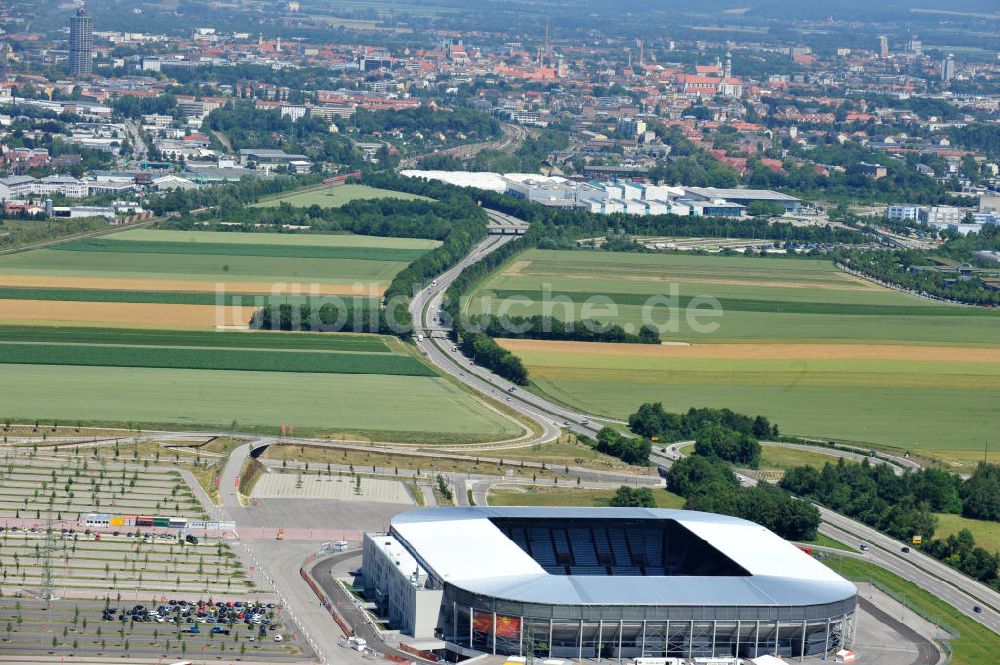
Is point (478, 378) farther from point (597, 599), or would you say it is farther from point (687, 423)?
point (597, 599)

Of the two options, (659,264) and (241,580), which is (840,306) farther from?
(241,580)

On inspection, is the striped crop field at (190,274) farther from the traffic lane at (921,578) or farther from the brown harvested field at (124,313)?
the traffic lane at (921,578)

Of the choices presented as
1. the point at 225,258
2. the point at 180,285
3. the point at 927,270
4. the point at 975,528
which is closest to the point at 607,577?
the point at 975,528

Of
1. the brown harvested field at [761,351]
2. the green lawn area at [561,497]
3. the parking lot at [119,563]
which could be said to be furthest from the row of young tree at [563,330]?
the parking lot at [119,563]

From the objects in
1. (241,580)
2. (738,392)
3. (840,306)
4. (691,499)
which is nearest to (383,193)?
(840,306)

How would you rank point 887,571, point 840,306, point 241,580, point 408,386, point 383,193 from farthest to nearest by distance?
point 383,193, point 840,306, point 408,386, point 887,571, point 241,580

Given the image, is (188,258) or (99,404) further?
(188,258)

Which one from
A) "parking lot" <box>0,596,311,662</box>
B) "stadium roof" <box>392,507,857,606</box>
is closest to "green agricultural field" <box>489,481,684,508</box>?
"stadium roof" <box>392,507,857,606</box>
